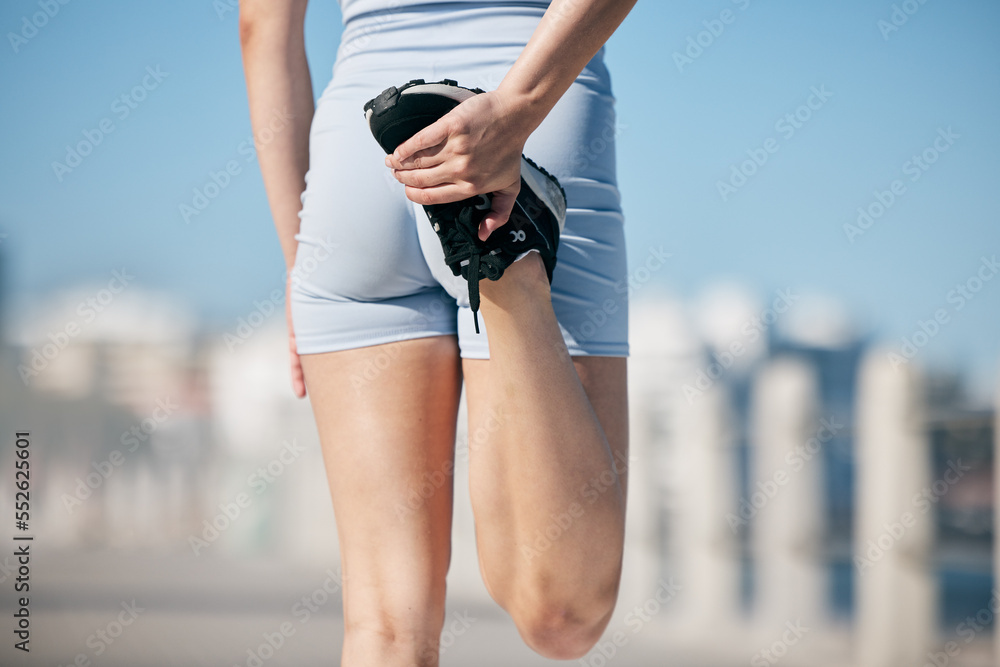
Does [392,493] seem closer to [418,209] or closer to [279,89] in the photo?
[418,209]

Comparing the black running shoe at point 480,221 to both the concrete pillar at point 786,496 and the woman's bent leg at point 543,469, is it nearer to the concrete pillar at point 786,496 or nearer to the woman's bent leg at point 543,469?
the woman's bent leg at point 543,469

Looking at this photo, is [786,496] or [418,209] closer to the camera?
[418,209]

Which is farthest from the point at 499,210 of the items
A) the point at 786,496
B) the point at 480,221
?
the point at 786,496

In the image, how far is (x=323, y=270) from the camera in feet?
2.38

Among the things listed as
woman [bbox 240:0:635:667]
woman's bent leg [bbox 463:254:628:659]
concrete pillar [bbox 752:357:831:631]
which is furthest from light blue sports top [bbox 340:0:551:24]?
concrete pillar [bbox 752:357:831:631]

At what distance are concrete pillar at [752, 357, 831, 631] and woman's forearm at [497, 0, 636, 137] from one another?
322cm

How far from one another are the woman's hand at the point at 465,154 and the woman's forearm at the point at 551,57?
0.03 ft

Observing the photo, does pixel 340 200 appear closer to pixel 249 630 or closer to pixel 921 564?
pixel 921 564

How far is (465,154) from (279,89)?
430 millimetres

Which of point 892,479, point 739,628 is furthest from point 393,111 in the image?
point 739,628

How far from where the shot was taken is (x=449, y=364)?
0.77 metres

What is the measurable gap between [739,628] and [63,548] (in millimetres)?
4244

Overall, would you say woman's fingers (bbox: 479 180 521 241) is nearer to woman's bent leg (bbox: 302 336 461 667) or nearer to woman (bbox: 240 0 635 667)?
woman (bbox: 240 0 635 667)

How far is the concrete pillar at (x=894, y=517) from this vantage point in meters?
3.01
